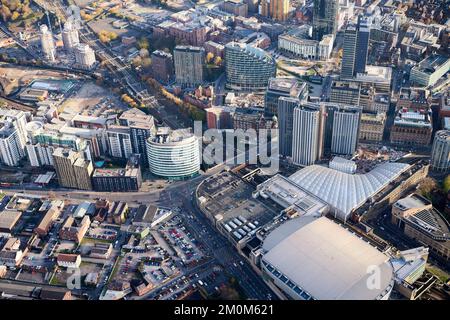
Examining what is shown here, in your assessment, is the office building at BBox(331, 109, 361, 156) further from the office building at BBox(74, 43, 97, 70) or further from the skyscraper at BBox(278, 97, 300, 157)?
the office building at BBox(74, 43, 97, 70)

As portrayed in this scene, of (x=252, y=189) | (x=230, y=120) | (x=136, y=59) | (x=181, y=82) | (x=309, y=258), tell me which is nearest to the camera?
(x=309, y=258)

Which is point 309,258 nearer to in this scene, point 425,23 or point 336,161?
point 336,161

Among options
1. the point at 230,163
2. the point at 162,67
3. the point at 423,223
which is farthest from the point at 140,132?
the point at 423,223

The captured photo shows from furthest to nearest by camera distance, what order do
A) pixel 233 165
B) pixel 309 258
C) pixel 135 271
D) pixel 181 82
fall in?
pixel 181 82, pixel 233 165, pixel 135 271, pixel 309 258

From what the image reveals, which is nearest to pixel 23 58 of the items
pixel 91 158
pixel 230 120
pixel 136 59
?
pixel 136 59

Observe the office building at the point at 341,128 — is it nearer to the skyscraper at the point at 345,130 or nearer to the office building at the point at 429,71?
the skyscraper at the point at 345,130

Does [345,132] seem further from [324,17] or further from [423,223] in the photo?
[324,17]
